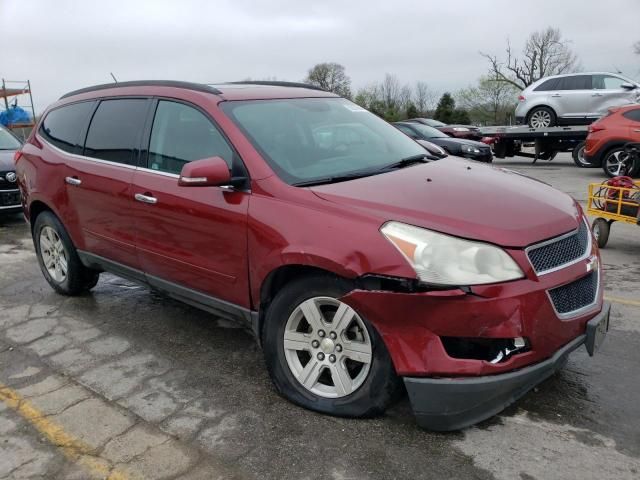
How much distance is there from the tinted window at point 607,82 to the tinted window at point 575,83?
179 mm

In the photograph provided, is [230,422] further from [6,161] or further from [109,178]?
[6,161]

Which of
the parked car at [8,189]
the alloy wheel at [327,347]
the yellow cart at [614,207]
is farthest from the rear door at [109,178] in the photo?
the parked car at [8,189]

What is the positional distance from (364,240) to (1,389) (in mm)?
2481

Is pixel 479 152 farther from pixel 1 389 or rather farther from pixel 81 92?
pixel 1 389

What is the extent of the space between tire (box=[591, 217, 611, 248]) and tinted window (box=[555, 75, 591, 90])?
36.4 feet

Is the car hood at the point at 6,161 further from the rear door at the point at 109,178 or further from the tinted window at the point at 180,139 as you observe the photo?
the tinted window at the point at 180,139

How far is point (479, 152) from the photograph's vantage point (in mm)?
13859

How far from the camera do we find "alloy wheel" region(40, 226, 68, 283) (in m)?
5.09

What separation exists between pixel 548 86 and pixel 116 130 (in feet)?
49.6

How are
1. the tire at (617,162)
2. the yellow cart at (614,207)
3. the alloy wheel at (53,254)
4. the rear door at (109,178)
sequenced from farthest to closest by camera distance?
the tire at (617,162)
the yellow cart at (614,207)
the alloy wheel at (53,254)
the rear door at (109,178)

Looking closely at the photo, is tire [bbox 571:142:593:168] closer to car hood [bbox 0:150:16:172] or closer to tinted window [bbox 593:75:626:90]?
tinted window [bbox 593:75:626:90]

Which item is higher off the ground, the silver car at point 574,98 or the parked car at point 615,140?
the silver car at point 574,98

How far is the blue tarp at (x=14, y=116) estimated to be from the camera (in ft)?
72.0

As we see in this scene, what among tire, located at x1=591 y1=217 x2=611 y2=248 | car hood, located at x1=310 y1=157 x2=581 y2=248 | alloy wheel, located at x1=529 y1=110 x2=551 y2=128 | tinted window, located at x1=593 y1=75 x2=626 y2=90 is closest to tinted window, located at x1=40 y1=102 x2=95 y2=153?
car hood, located at x1=310 y1=157 x2=581 y2=248
